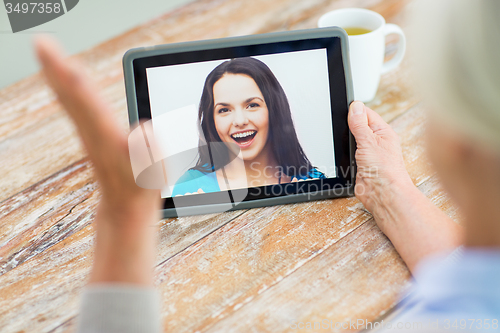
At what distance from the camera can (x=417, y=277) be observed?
477 mm

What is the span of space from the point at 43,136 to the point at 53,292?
1.31 feet

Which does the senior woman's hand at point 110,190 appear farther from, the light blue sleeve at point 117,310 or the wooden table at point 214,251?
the wooden table at point 214,251

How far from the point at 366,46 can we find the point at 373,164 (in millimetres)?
235

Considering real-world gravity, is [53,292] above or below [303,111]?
below

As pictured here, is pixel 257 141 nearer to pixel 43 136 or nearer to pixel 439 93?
pixel 439 93

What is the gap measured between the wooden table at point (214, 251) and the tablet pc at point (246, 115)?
42 millimetres

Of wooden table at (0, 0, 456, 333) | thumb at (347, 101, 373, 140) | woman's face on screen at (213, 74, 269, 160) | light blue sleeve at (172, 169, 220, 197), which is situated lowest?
wooden table at (0, 0, 456, 333)

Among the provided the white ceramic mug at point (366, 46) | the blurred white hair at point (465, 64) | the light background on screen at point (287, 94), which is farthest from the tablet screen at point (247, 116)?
the blurred white hair at point (465, 64)

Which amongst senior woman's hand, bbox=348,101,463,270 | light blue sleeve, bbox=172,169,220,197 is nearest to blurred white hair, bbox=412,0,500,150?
senior woman's hand, bbox=348,101,463,270

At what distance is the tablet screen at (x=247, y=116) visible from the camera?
57 centimetres

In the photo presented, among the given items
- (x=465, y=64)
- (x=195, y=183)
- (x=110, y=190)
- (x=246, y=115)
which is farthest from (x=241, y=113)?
(x=465, y=64)

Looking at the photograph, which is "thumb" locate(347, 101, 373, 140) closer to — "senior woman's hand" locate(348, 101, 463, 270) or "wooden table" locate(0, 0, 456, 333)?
"senior woman's hand" locate(348, 101, 463, 270)

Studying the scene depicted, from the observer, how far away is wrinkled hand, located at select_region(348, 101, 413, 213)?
1.86 ft

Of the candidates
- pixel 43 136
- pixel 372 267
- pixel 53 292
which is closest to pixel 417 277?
pixel 372 267
